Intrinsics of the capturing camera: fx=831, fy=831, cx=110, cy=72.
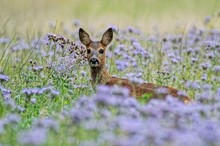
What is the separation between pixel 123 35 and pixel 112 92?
645 cm

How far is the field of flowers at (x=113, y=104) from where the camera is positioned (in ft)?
18.1

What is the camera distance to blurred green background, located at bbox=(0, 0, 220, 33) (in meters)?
17.2

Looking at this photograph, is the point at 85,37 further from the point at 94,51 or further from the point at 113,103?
the point at 113,103

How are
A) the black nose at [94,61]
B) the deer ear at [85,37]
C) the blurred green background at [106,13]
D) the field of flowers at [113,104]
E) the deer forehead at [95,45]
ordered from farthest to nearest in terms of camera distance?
the blurred green background at [106,13] < the deer ear at [85,37] < the deer forehead at [95,45] < the black nose at [94,61] < the field of flowers at [113,104]

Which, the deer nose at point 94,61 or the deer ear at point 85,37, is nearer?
the deer nose at point 94,61

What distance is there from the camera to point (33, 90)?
25.1 ft

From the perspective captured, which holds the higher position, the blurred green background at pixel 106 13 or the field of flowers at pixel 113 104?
the blurred green background at pixel 106 13

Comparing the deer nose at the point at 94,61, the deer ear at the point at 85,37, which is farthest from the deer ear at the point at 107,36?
the deer nose at the point at 94,61

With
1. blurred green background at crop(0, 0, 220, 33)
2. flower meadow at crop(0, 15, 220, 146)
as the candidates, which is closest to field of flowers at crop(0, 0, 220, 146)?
flower meadow at crop(0, 15, 220, 146)

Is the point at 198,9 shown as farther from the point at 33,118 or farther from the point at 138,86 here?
the point at 33,118

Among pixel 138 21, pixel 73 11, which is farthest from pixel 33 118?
pixel 73 11

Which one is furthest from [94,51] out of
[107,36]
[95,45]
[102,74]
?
[107,36]

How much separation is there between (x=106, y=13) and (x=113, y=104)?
13.7 metres

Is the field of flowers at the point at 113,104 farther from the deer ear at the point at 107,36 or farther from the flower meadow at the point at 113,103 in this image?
the deer ear at the point at 107,36
